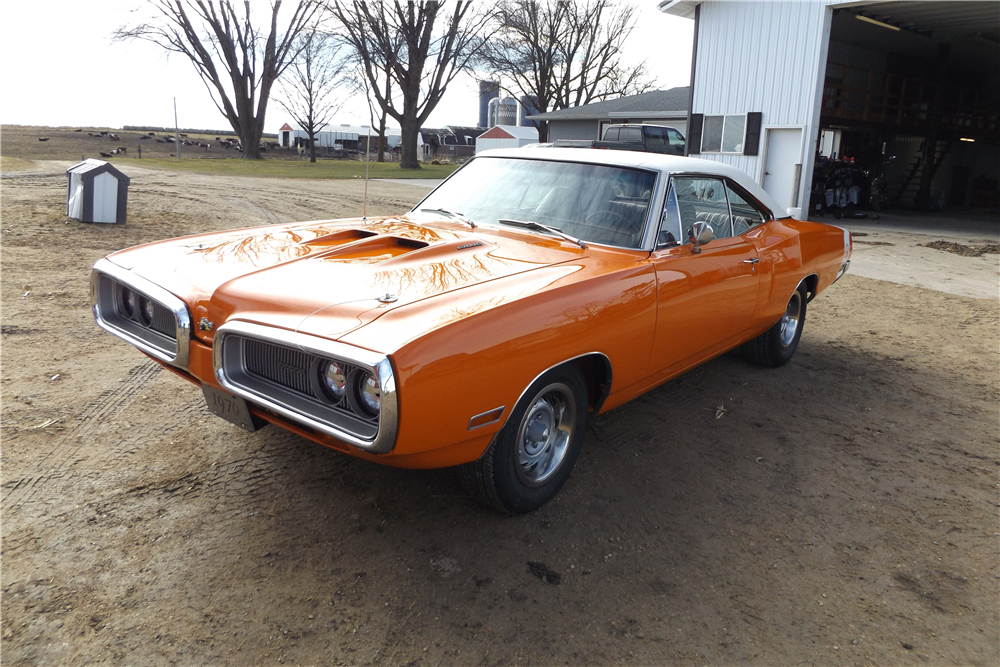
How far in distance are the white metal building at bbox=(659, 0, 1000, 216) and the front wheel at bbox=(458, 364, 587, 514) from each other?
573 inches

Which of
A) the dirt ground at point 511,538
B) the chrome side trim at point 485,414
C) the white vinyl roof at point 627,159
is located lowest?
the dirt ground at point 511,538

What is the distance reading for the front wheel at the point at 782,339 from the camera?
5121mm

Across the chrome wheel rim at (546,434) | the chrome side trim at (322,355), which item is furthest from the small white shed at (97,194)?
the chrome wheel rim at (546,434)

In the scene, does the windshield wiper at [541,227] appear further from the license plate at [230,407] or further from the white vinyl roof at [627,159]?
the license plate at [230,407]

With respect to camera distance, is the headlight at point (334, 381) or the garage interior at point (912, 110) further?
the garage interior at point (912, 110)

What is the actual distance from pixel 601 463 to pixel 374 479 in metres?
1.16

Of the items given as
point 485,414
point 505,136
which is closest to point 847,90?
point 485,414

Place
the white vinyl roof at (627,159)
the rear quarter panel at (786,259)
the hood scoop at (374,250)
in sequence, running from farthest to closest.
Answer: the rear quarter panel at (786,259), the white vinyl roof at (627,159), the hood scoop at (374,250)

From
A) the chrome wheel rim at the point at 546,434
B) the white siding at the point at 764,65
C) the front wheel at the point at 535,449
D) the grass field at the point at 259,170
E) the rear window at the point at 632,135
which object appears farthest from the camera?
the grass field at the point at 259,170

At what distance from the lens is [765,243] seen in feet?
15.0

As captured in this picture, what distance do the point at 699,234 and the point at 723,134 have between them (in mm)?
15140

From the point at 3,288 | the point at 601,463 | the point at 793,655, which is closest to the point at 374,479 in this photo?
the point at 601,463

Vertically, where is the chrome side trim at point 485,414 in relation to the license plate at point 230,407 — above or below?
above

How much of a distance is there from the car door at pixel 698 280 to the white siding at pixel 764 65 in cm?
1278
